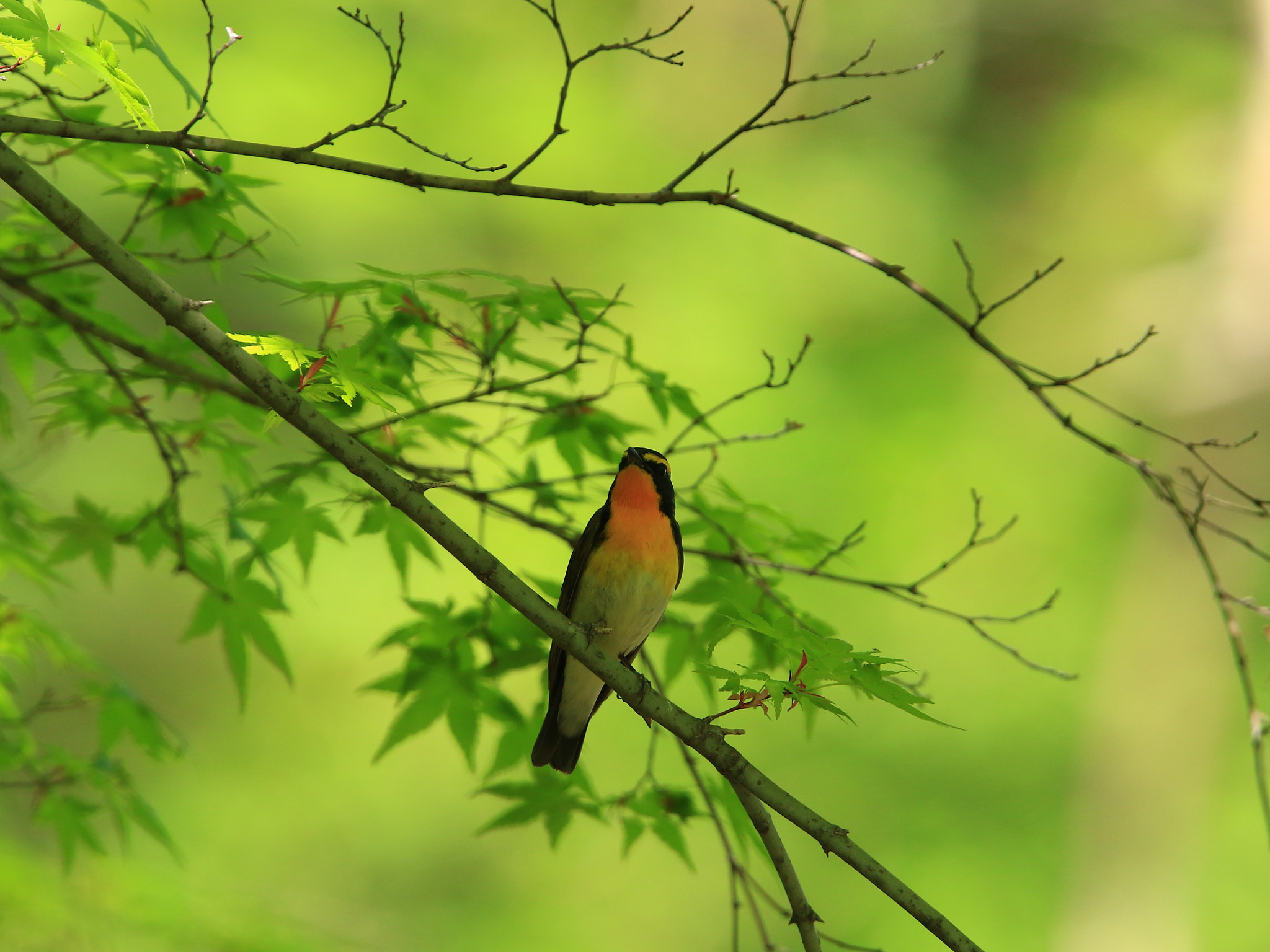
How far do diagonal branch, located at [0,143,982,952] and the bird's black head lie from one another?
154 centimetres

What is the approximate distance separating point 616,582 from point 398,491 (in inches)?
62.7

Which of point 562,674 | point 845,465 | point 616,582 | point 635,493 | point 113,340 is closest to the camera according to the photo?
point 113,340

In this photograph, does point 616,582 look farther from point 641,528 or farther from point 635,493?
point 635,493

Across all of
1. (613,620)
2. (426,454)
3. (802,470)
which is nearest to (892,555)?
(802,470)

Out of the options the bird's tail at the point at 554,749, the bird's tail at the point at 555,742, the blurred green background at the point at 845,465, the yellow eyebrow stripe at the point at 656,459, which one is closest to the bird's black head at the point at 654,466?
the yellow eyebrow stripe at the point at 656,459

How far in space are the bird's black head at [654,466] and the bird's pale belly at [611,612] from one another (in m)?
0.28

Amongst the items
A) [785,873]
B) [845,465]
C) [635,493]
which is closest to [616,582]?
[635,493]

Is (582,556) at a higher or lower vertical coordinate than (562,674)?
higher

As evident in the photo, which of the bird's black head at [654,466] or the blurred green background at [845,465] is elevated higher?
the blurred green background at [845,465]

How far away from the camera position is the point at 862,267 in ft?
47.0

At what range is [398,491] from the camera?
2.16 meters

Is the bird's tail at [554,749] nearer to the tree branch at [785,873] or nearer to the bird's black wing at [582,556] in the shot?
the bird's black wing at [582,556]

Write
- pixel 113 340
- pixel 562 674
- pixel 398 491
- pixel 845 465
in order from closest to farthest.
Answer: pixel 398 491 → pixel 113 340 → pixel 562 674 → pixel 845 465

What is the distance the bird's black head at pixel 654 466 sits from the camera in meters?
3.78
